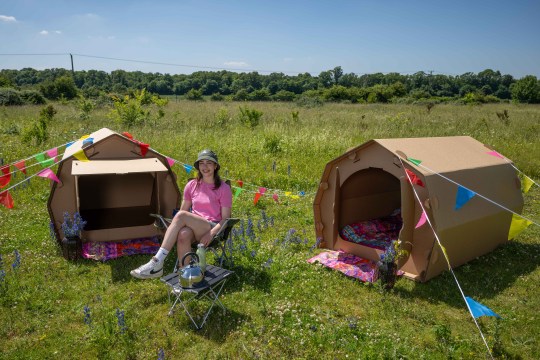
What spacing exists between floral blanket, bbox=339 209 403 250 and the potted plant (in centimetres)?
370

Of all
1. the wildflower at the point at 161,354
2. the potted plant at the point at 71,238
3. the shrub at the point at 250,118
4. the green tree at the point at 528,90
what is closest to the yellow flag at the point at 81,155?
the potted plant at the point at 71,238

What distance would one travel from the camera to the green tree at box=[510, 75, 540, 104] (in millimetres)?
58500

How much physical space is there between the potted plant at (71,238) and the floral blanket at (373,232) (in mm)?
3696

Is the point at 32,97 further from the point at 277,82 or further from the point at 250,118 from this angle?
the point at 277,82

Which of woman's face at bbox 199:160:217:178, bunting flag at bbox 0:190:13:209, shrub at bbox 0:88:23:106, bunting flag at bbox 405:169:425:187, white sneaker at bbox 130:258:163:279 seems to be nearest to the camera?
white sneaker at bbox 130:258:163:279

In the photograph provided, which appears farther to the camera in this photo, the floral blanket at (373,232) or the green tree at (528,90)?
the green tree at (528,90)

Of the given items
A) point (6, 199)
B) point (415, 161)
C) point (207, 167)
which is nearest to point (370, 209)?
point (415, 161)

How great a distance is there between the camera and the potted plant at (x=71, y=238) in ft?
17.7

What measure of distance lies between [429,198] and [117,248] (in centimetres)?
434

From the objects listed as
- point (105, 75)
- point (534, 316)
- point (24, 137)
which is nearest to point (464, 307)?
point (534, 316)

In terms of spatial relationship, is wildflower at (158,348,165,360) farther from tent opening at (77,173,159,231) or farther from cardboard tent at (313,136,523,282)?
tent opening at (77,173,159,231)

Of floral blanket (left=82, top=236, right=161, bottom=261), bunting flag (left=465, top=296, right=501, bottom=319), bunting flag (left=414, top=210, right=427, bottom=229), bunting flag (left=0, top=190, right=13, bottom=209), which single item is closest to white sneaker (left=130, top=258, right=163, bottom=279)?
floral blanket (left=82, top=236, right=161, bottom=261)

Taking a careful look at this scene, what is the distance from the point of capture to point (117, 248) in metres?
5.87

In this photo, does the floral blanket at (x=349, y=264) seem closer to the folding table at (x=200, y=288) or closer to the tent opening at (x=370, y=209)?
the tent opening at (x=370, y=209)
